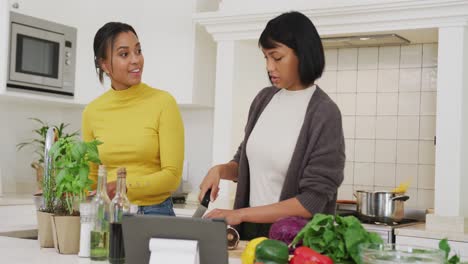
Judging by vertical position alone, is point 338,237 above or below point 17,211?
above

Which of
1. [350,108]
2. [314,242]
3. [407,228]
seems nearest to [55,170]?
[314,242]

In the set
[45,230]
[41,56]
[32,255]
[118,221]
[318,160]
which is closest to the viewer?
[118,221]

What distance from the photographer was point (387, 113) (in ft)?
12.2

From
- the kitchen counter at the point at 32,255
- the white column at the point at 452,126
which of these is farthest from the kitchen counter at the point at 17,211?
the white column at the point at 452,126

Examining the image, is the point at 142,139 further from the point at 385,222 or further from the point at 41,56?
the point at 41,56

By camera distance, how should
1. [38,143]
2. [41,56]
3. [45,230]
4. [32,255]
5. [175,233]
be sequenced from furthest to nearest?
[38,143], [41,56], [45,230], [32,255], [175,233]

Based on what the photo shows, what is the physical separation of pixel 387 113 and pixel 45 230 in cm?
236

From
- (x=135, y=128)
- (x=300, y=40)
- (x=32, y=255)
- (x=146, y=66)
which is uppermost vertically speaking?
(x=146, y=66)

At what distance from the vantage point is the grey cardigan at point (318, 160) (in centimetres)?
198

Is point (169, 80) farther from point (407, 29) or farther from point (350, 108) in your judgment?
point (407, 29)

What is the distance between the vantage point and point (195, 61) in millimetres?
3896

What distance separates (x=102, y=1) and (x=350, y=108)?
1.66 meters

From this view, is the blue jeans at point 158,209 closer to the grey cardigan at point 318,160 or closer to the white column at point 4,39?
the grey cardigan at point 318,160

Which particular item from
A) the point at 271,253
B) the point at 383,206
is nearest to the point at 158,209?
the point at 271,253
